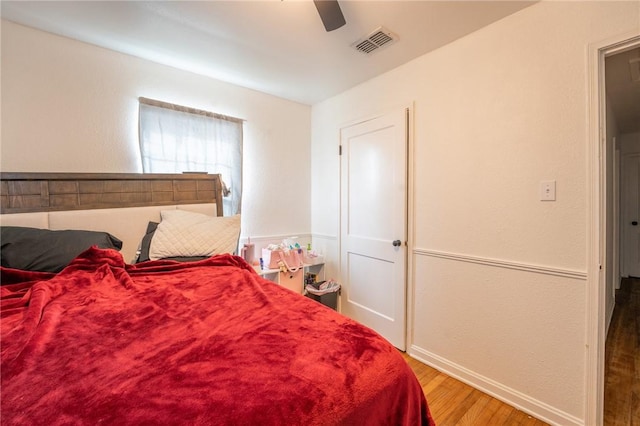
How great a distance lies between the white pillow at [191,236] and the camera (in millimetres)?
1919

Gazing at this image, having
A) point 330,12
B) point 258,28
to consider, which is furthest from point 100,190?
point 330,12

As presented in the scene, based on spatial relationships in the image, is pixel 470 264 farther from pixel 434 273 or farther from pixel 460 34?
pixel 460 34

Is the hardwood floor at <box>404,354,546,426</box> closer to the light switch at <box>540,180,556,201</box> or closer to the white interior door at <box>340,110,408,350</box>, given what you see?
the white interior door at <box>340,110,408,350</box>

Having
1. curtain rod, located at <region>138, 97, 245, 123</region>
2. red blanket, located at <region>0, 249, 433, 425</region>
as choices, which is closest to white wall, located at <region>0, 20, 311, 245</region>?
curtain rod, located at <region>138, 97, 245, 123</region>

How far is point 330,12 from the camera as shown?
4.53ft

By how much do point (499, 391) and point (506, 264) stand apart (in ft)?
2.69

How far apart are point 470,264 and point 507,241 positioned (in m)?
0.28

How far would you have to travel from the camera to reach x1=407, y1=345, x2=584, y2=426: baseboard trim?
1.54 meters

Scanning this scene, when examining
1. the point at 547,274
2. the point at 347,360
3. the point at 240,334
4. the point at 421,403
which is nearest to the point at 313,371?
the point at 347,360

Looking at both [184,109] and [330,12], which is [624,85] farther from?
[184,109]

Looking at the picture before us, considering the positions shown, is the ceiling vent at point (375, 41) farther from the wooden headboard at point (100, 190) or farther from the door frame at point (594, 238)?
the wooden headboard at point (100, 190)

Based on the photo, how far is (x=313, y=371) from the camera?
749 millimetres

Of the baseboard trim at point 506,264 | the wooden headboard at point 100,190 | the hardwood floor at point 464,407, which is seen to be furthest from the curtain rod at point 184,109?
the hardwood floor at point 464,407

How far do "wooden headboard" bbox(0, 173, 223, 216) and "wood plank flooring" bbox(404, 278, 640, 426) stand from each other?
2190 millimetres
